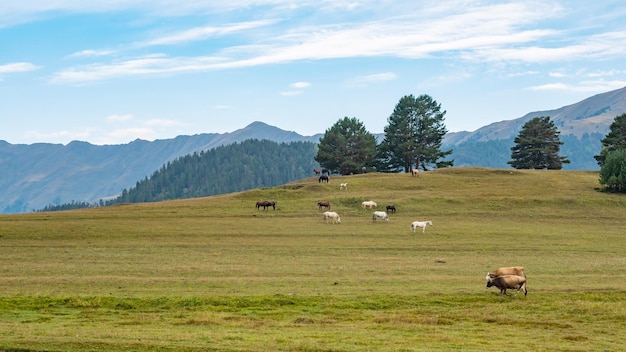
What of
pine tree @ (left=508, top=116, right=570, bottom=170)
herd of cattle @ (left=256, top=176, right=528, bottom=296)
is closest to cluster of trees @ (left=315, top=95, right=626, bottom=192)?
pine tree @ (left=508, top=116, right=570, bottom=170)

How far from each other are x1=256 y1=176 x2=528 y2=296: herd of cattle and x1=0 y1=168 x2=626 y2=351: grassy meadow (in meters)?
0.51

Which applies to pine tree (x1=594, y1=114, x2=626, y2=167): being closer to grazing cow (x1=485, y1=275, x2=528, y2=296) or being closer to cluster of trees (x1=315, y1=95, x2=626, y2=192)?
cluster of trees (x1=315, y1=95, x2=626, y2=192)

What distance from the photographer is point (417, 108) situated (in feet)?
421

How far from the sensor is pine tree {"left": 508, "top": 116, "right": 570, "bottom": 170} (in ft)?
428

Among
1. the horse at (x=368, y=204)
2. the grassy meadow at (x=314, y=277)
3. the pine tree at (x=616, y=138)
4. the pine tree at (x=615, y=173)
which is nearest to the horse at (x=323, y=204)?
the grassy meadow at (x=314, y=277)

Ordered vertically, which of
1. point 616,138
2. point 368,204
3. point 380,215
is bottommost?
point 380,215

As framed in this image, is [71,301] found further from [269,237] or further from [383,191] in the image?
[383,191]

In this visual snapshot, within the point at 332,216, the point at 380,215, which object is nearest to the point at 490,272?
the point at 332,216

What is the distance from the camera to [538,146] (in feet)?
431

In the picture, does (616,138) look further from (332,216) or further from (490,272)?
(490,272)

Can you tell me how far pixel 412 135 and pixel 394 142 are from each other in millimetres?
3692

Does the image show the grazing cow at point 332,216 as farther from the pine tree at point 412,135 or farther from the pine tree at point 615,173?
the pine tree at point 412,135

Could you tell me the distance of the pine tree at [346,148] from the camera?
12175 cm

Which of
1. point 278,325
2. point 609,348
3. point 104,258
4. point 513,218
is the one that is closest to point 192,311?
point 278,325
